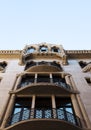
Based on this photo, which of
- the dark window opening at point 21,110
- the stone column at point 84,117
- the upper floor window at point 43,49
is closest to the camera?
Result: the stone column at point 84,117

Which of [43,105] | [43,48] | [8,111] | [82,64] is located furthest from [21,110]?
[43,48]

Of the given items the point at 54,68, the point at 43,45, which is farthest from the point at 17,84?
the point at 43,45

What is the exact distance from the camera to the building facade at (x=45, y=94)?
1032 centimetres

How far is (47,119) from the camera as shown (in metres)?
9.93

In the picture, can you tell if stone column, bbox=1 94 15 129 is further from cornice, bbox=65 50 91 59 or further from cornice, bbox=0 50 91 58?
cornice, bbox=65 50 91 59

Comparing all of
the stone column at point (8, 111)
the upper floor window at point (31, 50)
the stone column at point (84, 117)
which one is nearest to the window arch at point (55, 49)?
the upper floor window at point (31, 50)

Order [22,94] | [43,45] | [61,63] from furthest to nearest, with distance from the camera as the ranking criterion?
[43,45] → [61,63] → [22,94]

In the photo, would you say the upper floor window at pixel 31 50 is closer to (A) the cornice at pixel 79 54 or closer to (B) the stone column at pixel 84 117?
(A) the cornice at pixel 79 54

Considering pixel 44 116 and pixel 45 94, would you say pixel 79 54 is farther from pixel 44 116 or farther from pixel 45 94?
pixel 44 116

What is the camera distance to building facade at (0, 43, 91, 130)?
406 inches

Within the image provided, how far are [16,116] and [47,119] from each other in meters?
1.94

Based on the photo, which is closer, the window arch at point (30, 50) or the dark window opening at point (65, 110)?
the dark window opening at point (65, 110)

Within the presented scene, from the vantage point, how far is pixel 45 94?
45.3ft

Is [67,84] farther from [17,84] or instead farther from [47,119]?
[47,119]
